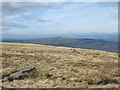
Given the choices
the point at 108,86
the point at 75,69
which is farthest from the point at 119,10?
the point at 108,86

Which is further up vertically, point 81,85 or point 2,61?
point 2,61

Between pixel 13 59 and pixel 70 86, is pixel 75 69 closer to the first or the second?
pixel 70 86

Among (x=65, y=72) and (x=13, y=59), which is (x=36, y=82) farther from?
(x=13, y=59)

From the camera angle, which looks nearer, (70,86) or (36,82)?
(70,86)

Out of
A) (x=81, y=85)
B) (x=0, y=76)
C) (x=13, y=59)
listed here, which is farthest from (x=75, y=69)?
(x=13, y=59)

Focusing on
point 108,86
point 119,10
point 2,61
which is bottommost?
point 108,86

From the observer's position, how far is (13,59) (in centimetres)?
2967

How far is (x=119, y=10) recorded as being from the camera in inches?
2030

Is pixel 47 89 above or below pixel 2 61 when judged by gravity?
below

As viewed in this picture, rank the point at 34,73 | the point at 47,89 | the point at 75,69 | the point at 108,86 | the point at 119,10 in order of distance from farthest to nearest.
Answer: the point at 119,10
the point at 75,69
the point at 34,73
the point at 108,86
the point at 47,89

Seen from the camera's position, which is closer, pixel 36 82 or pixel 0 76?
pixel 36 82

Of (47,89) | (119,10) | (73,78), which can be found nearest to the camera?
(47,89)

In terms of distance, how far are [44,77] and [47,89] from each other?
435 cm

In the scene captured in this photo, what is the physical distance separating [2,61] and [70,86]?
18.0 meters
